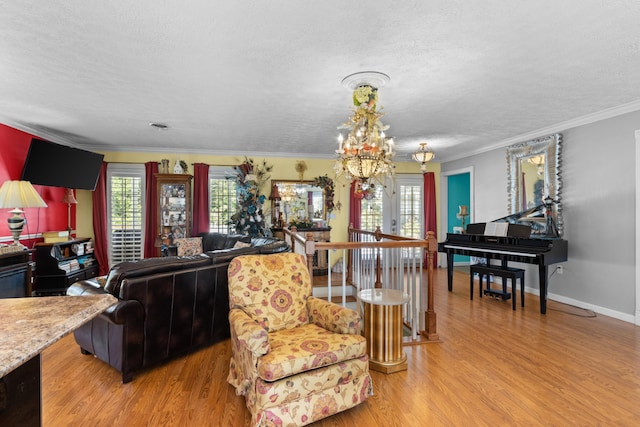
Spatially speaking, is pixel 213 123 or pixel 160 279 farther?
pixel 213 123

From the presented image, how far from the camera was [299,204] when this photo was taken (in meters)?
6.84

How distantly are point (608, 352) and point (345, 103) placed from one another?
3626 mm

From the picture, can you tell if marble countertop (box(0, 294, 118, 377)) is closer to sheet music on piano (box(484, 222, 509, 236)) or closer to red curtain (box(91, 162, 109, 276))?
sheet music on piano (box(484, 222, 509, 236))

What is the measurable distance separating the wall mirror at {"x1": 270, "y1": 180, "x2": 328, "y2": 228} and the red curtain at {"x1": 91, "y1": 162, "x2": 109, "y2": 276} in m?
3.14

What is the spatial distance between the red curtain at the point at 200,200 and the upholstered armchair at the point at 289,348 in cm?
416

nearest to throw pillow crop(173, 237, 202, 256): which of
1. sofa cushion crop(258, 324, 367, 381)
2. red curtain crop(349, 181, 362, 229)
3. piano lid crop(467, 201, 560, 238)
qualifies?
A: red curtain crop(349, 181, 362, 229)

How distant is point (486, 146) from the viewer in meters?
6.07

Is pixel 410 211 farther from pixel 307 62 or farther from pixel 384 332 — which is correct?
pixel 307 62

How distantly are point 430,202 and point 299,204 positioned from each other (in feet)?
10.0

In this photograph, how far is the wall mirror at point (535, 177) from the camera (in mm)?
4758

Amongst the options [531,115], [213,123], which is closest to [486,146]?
[531,115]

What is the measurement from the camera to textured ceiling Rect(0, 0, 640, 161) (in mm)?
2033

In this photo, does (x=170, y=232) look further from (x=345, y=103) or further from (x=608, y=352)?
(x=608, y=352)

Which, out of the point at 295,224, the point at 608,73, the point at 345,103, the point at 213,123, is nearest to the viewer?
the point at 608,73
